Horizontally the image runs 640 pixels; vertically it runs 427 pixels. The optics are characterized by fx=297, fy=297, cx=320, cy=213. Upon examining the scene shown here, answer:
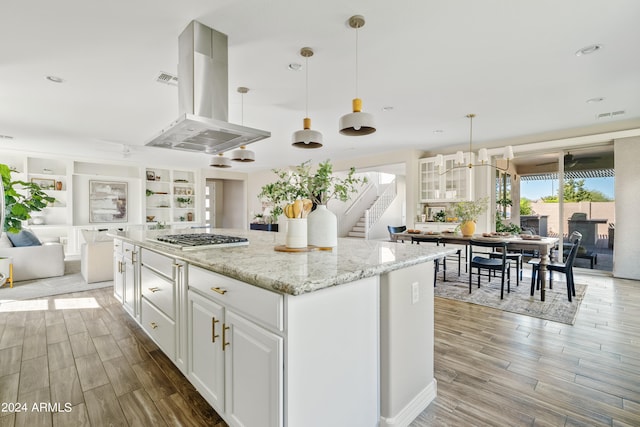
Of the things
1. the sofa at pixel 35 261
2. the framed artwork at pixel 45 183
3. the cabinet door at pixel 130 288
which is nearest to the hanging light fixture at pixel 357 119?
the cabinet door at pixel 130 288

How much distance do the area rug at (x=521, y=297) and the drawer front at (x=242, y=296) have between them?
10.9ft

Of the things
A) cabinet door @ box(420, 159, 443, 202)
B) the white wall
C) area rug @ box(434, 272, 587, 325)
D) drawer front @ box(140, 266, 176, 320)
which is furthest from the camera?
cabinet door @ box(420, 159, 443, 202)

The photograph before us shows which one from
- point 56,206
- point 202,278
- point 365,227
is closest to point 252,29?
point 202,278

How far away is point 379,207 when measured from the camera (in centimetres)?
1112

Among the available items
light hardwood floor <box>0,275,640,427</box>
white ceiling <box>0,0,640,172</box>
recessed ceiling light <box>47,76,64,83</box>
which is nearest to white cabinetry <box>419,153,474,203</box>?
white ceiling <box>0,0,640,172</box>

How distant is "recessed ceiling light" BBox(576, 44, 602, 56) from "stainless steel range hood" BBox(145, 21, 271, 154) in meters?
2.96

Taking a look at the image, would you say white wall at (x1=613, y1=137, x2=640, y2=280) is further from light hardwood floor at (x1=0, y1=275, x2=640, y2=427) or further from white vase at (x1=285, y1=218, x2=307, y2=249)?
white vase at (x1=285, y1=218, x2=307, y2=249)

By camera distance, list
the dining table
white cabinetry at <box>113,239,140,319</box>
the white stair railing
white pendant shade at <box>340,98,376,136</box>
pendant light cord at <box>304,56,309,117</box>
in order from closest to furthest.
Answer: white pendant shade at <box>340,98,376,136</box>, white cabinetry at <box>113,239,140,319</box>, pendant light cord at <box>304,56,309,117</box>, the dining table, the white stair railing

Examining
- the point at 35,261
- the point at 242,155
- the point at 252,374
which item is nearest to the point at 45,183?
the point at 35,261

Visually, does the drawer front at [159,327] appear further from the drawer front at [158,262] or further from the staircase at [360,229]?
the staircase at [360,229]

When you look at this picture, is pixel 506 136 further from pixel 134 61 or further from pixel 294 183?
pixel 134 61

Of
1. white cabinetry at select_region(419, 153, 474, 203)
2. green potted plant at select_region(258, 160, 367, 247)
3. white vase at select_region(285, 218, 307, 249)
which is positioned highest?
white cabinetry at select_region(419, 153, 474, 203)

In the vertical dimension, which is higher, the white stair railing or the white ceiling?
the white ceiling

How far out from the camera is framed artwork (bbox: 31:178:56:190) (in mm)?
7145
